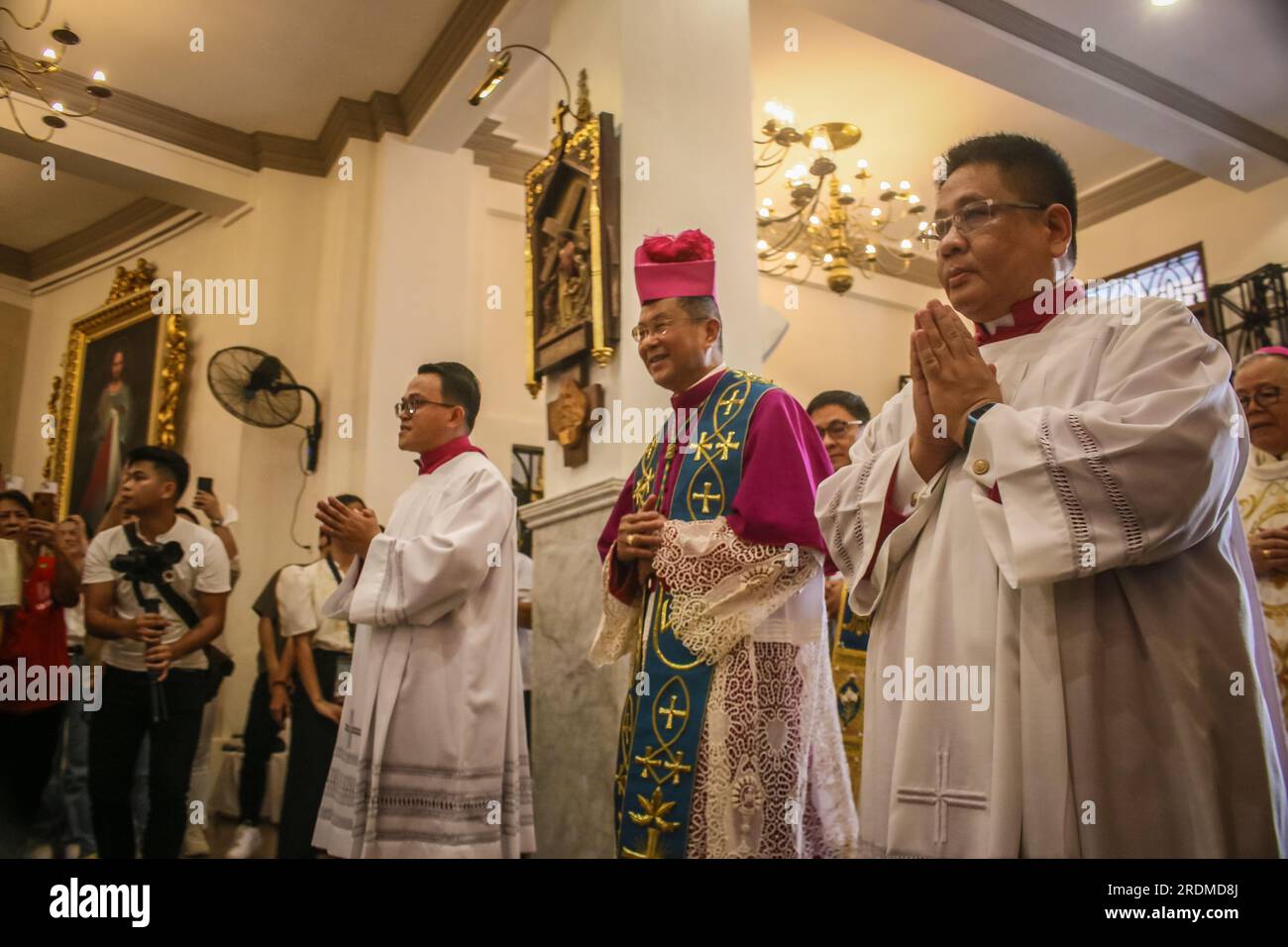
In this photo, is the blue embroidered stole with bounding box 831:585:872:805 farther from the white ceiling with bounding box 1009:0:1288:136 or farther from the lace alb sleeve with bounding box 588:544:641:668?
the white ceiling with bounding box 1009:0:1288:136

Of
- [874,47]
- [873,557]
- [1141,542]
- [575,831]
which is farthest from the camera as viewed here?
[874,47]

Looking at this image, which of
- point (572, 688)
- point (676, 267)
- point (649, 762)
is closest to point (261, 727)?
point (572, 688)

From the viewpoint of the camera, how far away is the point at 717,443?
9.73 ft

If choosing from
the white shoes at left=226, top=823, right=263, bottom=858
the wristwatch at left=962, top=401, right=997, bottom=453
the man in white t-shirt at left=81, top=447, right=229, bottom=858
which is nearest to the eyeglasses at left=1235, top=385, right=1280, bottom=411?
the wristwatch at left=962, top=401, right=997, bottom=453

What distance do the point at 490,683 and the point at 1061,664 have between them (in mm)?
2212

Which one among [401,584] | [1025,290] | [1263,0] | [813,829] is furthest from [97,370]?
[1263,0]

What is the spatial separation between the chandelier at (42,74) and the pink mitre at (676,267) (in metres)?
3.39

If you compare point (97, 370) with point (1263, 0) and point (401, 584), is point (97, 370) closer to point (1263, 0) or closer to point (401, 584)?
point (401, 584)

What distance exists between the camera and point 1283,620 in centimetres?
345

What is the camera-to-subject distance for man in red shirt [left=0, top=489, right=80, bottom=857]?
4.51 m

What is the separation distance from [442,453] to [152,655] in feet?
5.17

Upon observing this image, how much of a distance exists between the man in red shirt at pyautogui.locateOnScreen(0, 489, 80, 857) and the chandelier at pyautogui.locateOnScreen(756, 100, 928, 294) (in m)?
4.44

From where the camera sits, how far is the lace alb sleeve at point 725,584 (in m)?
2.68

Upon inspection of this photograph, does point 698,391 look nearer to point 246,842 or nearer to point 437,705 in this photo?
point 437,705
